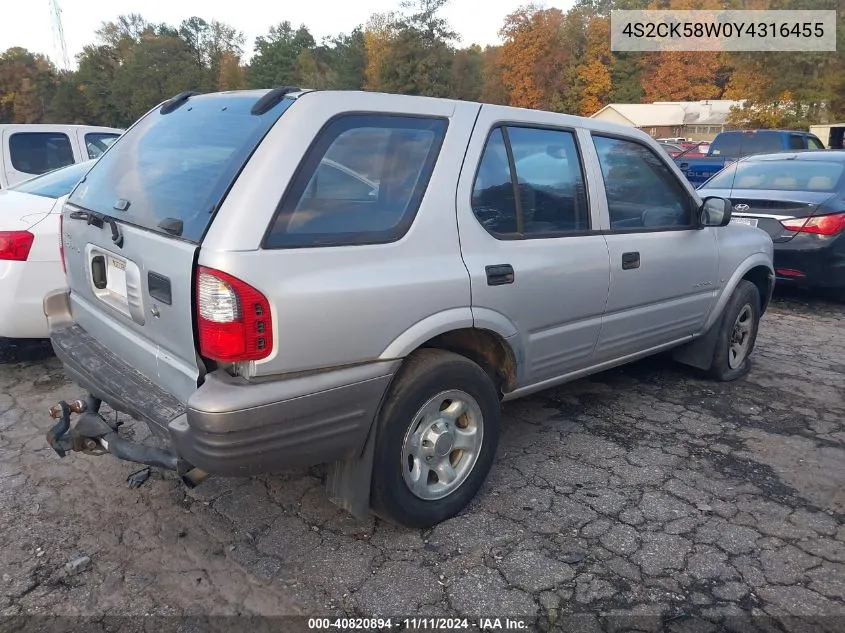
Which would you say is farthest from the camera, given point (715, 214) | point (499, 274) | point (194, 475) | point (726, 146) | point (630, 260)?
point (726, 146)

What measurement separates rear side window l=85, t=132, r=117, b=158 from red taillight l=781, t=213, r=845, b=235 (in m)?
8.10

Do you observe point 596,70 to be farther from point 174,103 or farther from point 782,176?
point 174,103

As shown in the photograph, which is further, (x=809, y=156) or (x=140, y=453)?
(x=809, y=156)

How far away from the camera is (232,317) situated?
7.16ft

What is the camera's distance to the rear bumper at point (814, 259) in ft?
21.4

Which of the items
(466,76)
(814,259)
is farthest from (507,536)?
(466,76)

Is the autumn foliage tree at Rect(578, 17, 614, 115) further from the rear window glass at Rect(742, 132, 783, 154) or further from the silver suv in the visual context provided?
the silver suv

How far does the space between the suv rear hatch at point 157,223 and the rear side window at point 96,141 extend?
237 inches

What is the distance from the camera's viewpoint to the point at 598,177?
3500mm

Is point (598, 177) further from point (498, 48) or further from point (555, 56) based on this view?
point (498, 48)

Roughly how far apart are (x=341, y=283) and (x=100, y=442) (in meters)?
1.31

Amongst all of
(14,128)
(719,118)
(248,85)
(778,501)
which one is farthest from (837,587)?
(248,85)

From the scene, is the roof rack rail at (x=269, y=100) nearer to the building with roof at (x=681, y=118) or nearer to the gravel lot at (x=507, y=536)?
the gravel lot at (x=507, y=536)

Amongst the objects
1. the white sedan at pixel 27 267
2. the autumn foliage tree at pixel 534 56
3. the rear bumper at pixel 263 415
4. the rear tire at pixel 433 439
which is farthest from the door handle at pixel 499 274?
the autumn foliage tree at pixel 534 56
